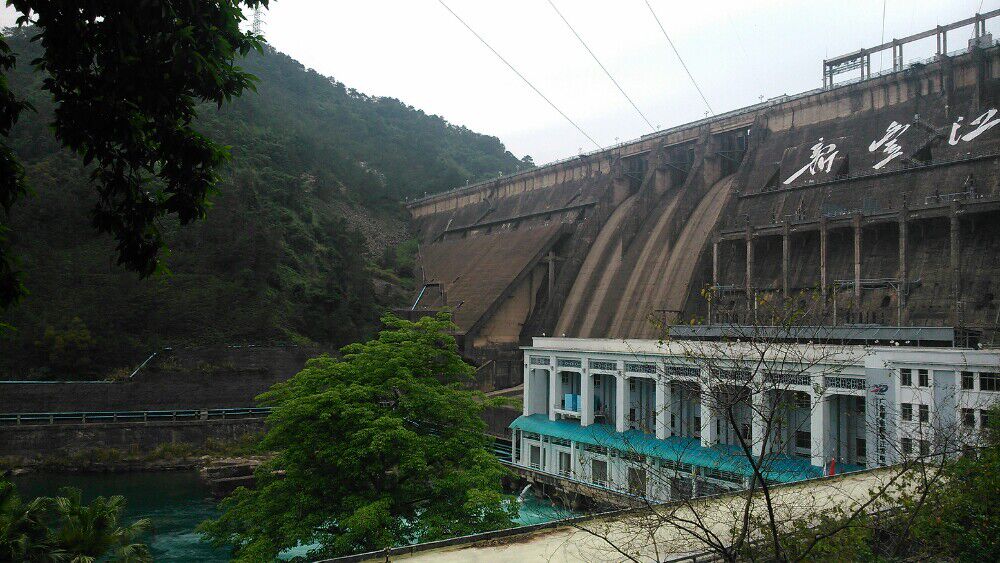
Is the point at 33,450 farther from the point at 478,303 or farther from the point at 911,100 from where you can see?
the point at 911,100

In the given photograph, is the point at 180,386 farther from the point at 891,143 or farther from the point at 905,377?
the point at 891,143

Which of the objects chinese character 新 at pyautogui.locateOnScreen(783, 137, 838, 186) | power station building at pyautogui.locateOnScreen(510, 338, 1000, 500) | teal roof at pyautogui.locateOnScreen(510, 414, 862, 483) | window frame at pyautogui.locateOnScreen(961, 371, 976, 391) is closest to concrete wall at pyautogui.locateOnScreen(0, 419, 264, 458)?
teal roof at pyautogui.locateOnScreen(510, 414, 862, 483)

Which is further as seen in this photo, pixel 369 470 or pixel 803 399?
pixel 803 399

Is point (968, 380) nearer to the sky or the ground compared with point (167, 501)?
nearer to the sky

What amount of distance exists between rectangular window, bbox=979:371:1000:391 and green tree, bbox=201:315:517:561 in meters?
11.7

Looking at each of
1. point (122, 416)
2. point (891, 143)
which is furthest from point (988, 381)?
point (122, 416)

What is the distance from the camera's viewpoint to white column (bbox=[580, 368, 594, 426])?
2638 centimetres

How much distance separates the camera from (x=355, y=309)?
149 feet

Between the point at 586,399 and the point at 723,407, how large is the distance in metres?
19.9

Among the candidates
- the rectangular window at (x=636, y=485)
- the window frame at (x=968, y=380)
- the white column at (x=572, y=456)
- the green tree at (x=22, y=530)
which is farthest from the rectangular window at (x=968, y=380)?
the green tree at (x=22, y=530)

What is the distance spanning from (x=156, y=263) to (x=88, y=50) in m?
1.72

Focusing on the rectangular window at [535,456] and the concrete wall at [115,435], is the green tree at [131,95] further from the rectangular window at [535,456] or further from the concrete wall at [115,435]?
the concrete wall at [115,435]

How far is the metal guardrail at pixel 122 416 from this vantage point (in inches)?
1226

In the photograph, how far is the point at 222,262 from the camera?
42.8 meters
